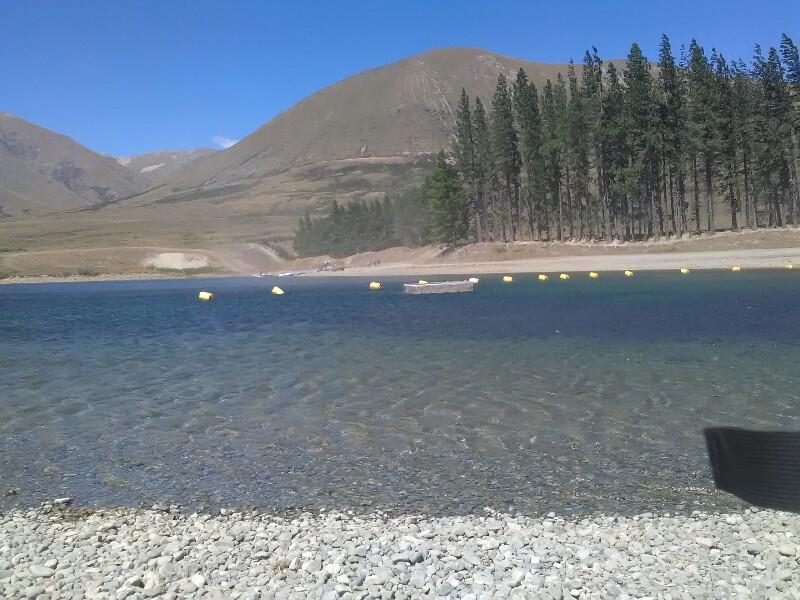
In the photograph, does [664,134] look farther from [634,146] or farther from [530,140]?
[530,140]

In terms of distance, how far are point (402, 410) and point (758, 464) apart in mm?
7103

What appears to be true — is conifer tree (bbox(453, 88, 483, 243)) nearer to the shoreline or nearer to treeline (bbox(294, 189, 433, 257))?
the shoreline

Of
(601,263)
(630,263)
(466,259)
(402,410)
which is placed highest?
(466,259)

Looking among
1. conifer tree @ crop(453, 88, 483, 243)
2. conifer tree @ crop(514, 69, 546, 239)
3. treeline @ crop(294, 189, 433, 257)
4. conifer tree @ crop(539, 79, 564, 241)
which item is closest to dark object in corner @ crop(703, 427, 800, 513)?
conifer tree @ crop(539, 79, 564, 241)

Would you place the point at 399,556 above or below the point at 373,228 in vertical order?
below

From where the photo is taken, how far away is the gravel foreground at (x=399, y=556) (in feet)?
21.4

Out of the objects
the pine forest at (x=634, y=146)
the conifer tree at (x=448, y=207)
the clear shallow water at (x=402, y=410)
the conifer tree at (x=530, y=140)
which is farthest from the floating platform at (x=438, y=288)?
the conifer tree at (x=448, y=207)

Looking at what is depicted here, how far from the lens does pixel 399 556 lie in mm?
7188

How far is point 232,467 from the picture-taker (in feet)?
36.8

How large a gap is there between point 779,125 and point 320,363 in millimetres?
70870

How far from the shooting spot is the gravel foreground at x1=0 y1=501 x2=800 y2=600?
651 cm

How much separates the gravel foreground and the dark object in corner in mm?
675

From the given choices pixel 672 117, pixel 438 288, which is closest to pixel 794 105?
pixel 672 117

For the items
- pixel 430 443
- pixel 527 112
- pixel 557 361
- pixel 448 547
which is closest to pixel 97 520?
pixel 448 547
